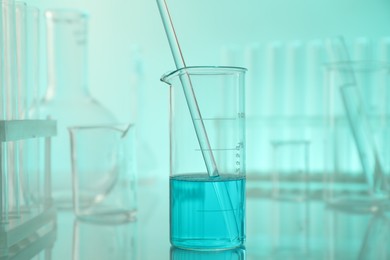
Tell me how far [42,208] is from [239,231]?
1.34ft

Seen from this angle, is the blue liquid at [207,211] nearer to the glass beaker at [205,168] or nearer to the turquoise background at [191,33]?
the glass beaker at [205,168]

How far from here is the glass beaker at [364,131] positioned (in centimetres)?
120

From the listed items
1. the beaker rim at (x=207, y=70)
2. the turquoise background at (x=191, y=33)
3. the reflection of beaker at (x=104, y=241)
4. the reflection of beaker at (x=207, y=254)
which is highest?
the turquoise background at (x=191, y=33)

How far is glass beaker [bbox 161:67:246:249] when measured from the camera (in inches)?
30.1

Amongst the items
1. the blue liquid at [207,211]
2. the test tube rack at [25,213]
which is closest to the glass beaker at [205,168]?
the blue liquid at [207,211]

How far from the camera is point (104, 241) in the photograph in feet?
3.00

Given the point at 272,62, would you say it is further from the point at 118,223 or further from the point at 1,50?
the point at 1,50

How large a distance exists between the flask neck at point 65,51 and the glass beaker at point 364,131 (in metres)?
0.61

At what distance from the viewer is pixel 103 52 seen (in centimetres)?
266

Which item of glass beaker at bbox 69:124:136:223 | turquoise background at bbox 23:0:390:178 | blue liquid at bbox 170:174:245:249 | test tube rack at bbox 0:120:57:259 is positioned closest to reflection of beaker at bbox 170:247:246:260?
blue liquid at bbox 170:174:245:249

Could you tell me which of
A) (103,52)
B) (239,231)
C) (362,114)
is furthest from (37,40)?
(103,52)

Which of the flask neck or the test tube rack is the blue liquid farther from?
the flask neck

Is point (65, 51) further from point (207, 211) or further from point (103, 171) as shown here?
point (207, 211)

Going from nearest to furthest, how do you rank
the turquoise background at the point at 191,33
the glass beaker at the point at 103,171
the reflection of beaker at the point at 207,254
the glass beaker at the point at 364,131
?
the reflection of beaker at the point at 207,254 < the glass beaker at the point at 103,171 < the glass beaker at the point at 364,131 < the turquoise background at the point at 191,33
